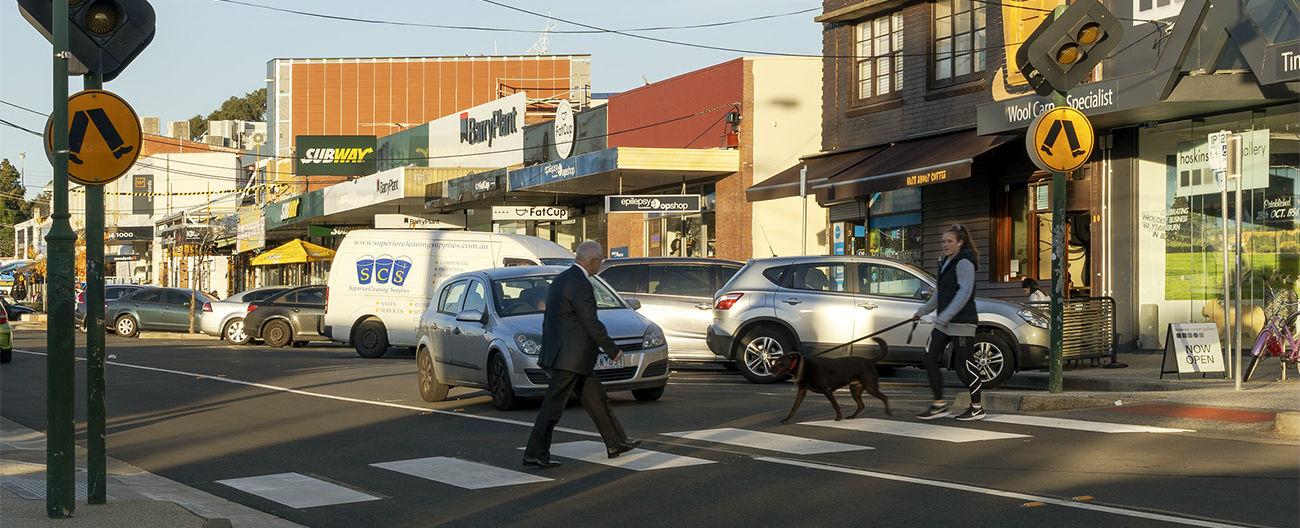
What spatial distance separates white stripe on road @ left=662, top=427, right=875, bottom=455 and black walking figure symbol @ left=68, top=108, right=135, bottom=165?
524 centimetres

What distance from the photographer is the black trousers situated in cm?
1032

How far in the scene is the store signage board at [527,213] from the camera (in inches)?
1486

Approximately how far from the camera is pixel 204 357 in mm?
27922

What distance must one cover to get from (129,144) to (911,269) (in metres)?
11.8

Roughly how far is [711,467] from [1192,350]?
8.97 meters

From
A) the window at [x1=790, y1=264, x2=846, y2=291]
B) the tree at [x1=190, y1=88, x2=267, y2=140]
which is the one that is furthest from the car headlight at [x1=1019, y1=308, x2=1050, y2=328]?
the tree at [x1=190, y1=88, x2=267, y2=140]

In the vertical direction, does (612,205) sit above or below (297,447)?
above

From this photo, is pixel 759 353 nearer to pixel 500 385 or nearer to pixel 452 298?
pixel 452 298

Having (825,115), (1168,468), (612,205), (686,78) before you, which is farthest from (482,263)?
→ (1168,468)

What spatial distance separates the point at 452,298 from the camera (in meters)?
16.6

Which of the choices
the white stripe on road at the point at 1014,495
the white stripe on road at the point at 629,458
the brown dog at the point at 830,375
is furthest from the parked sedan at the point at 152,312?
the white stripe on road at the point at 1014,495

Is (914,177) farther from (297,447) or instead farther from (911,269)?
(297,447)

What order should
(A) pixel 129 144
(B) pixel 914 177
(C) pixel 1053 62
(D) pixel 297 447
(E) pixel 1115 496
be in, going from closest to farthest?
(A) pixel 129 144 < (E) pixel 1115 496 < (D) pixel 297 447 < (C) pixel 1053 62 < (B) pixel 914 177

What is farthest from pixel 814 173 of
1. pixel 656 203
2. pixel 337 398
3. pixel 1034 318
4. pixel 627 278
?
pixel 337 398
